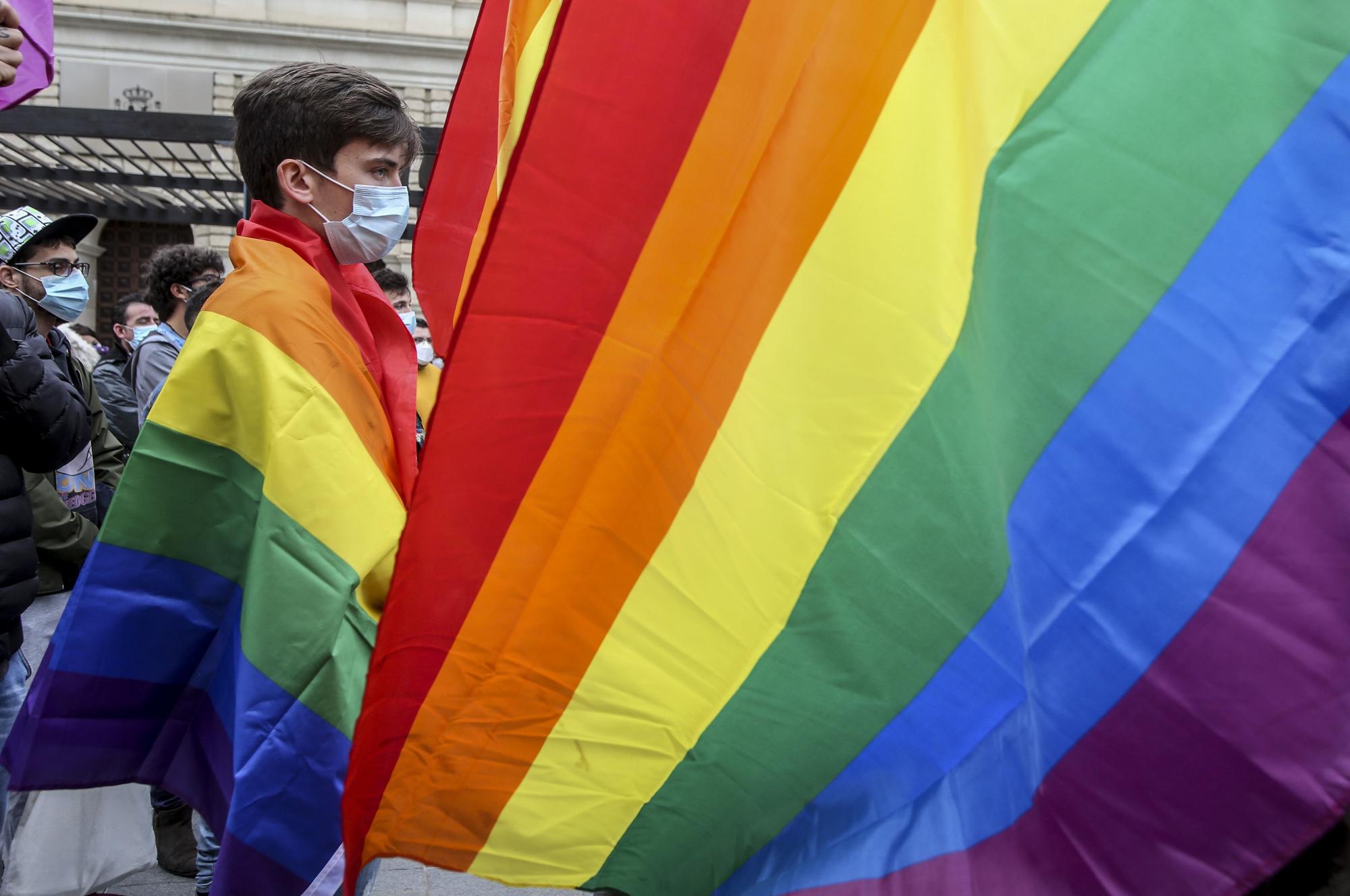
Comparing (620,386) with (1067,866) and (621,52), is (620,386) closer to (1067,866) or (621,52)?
(621,52)

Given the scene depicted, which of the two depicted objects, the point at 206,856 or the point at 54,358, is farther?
the point at 54,358

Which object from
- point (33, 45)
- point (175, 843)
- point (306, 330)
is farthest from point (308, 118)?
point (175, 843)

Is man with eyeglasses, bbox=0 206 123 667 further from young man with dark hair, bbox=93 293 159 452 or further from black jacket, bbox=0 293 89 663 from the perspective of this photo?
young man with dark hair, bbox=93 293 159 452

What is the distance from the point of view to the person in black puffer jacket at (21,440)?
8.77 feet

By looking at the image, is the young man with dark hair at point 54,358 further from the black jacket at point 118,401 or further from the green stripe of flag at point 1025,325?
the green stripe of flag at point 1025,325

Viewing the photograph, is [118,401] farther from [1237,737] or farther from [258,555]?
[1237,737]

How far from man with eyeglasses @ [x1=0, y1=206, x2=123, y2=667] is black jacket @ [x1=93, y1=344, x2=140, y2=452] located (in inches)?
52.2

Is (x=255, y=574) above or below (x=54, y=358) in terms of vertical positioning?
above

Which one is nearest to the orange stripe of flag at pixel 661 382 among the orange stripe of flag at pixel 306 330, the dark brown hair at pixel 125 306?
the orange stripe of flag at pixel 306 330

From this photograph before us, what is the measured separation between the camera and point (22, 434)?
271cm

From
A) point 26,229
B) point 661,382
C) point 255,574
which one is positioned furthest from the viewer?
point 26,229

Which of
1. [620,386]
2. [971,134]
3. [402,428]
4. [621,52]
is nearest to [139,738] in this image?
[402,428]

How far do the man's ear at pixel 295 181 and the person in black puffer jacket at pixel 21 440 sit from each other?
97cm

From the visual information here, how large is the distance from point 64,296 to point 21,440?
92cm
